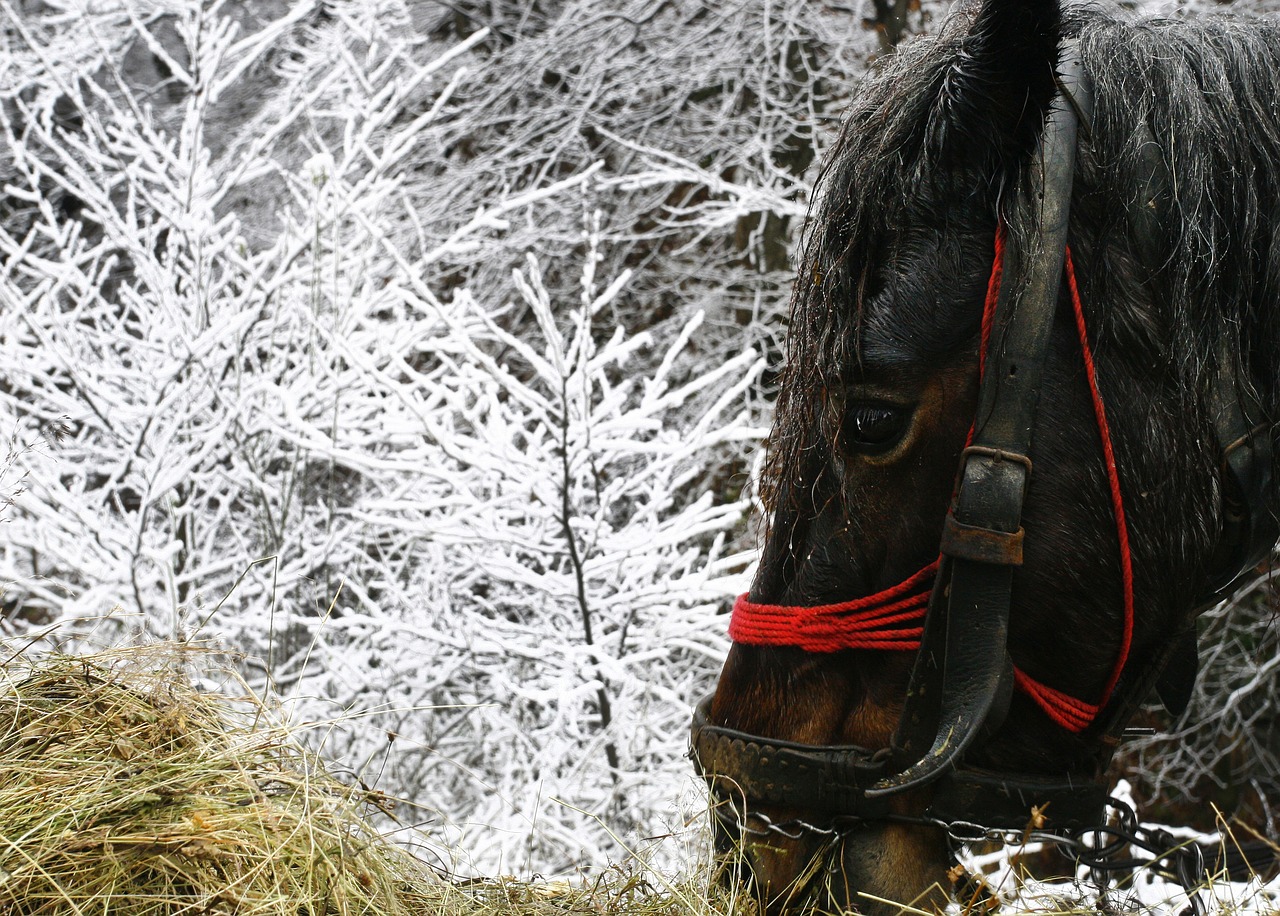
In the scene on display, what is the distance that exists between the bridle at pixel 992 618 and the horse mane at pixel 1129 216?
0.05 metres

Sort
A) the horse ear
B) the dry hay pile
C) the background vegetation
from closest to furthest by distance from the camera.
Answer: the dry hay pile
the horse ear
the background vegetation

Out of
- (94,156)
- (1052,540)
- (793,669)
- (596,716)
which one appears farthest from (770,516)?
(94,156)

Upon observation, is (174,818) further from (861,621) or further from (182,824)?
(861,621)

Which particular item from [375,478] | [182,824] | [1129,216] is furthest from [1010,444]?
[375,478]

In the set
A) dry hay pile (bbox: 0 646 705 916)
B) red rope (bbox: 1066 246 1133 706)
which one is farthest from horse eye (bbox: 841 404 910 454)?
dry hay pile (bbox: 0 646 705 916)

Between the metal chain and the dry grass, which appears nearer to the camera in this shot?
the dry grass

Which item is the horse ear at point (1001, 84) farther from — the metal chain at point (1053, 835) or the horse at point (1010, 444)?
the metal chain at point (1053, 835)

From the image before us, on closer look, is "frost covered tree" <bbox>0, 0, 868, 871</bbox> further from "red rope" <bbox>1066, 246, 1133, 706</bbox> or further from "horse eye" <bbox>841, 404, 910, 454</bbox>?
"red rope" <bbox>1066, 246, 1133, 706</bbox>

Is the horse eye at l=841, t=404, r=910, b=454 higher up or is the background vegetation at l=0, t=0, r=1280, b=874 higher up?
the horse eye at l=841, t=404, r=910, b=454

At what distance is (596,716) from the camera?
3.51 meters

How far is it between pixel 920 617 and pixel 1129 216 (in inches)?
25.8

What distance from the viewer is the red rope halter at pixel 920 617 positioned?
4.67 ft

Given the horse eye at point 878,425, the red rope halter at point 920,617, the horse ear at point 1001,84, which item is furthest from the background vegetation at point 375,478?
the horse ear at point 1001,84

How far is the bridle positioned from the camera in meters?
1.38
